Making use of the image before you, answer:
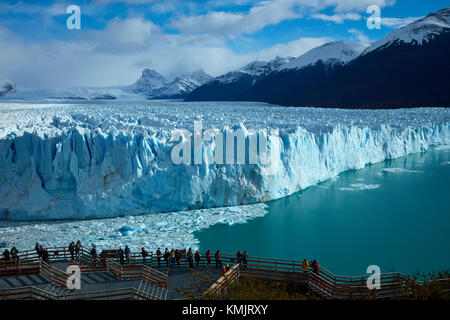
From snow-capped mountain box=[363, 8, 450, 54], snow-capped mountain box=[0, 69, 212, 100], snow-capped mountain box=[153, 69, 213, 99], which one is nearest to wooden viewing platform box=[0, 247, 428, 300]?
snow-capped mountain box=[0, 69, 212, 100]

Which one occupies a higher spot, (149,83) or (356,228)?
(149,83)

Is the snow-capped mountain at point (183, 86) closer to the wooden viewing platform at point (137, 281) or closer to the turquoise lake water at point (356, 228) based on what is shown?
the turquoise lake water at point (356, 228)

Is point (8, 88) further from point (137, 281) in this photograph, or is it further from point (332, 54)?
point (137, 281)

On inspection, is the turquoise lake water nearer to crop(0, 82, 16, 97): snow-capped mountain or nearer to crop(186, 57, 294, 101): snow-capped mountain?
crop(186, 57, 294, 101): snow-capped mountain

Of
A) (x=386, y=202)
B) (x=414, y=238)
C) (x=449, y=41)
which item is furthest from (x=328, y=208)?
(x=449, y=41)

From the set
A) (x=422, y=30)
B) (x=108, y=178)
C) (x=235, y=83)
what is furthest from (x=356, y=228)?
(x=235, y=83)

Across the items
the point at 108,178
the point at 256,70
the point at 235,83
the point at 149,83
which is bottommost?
the point at 108,178
